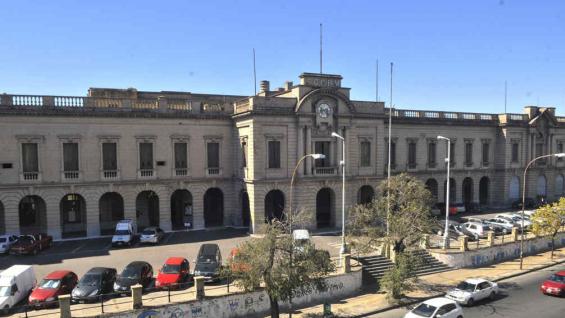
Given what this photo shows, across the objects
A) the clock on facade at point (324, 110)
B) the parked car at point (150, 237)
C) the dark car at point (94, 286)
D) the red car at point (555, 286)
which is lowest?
the red car at point (555, 286)

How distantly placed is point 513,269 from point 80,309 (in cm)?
3273

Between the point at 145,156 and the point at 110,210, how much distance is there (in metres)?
7.22

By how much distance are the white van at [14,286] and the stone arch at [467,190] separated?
174 feet

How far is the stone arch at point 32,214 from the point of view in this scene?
41.1m

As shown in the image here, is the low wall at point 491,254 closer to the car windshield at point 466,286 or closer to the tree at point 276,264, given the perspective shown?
the car windshield at point 466,286

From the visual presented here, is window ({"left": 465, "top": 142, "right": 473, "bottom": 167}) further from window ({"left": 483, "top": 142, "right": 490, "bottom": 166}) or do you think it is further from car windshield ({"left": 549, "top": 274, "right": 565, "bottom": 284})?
car windshield ({"left": 549, "top": 274, "right": 565, "bottom": 284})

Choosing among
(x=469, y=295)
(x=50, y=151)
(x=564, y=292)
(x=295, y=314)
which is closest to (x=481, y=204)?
(x=564, y=292)

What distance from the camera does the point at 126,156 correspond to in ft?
138

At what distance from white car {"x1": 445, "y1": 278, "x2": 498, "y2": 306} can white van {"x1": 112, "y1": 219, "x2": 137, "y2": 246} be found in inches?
1035

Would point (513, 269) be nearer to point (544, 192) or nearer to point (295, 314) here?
point (295, 314)

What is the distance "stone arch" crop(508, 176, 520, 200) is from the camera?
60.3 m

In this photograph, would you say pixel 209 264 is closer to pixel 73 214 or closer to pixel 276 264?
pixel 276 264

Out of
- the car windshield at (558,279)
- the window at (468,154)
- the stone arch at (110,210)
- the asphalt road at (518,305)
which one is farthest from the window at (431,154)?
the stone arch at (110,210)

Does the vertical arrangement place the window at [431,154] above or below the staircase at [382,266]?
above
